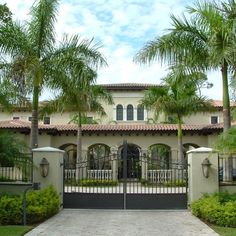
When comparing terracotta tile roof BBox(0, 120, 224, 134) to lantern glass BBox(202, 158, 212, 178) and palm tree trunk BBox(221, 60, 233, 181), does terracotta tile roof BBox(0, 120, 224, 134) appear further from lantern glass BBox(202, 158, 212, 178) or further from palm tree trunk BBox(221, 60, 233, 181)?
lantern glass BBox(202, 158, 212, 178)

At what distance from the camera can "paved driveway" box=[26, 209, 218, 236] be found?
11.1 metres

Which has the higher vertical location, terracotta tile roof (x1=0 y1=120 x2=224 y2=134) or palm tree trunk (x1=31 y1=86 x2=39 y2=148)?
terracotta tile roof (x1=0 y1=120 x2=224 y2=134)

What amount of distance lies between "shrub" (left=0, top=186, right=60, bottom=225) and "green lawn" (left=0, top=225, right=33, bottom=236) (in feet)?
1.66

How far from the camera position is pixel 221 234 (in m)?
10.8

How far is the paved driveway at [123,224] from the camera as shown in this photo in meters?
11.1

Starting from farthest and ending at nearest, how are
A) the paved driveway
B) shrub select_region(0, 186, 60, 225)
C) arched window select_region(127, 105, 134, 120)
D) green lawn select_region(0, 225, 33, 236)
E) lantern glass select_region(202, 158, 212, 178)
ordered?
1. arched window select_region(127, 105, 134, 120)
2. lantern glass select_region(202, 158, 212, 178)
3. shrub select_region(0, 186, 60, 225)
4. the paved driveway
5. green lawn select_region(0, 225, 33, 236)

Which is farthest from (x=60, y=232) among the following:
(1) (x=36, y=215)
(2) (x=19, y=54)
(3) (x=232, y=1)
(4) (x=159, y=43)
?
(3) (x=232, y=1)

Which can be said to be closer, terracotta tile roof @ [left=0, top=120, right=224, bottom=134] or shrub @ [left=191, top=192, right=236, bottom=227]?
shrub @ [left=191, top=192, right=236, bottom=227]

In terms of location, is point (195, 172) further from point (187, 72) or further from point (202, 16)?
point (202, 16)

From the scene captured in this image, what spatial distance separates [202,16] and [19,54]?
664 centimetres

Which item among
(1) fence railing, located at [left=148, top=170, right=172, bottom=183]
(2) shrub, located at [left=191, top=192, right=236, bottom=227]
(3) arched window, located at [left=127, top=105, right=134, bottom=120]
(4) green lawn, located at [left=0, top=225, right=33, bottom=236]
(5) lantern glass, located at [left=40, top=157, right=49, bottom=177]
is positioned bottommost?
(4) green lawn, located at [left=0, top=225, right=33, bottom=236]

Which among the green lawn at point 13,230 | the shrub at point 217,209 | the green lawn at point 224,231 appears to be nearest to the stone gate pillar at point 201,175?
the shrub at point 217,209

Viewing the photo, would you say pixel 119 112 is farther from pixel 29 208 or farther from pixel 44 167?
pixel 29 208

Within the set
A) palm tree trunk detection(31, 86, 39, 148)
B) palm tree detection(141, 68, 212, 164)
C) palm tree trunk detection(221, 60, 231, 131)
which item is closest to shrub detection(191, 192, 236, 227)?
palm tree trunk detection(221, 60, 231, 131)
